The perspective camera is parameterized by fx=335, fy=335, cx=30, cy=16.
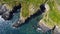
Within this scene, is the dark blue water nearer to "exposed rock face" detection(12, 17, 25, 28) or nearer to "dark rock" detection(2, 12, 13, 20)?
"exposed rock face" detection(12, 17, 25, 28)

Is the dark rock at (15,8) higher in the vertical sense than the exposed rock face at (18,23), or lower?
higher

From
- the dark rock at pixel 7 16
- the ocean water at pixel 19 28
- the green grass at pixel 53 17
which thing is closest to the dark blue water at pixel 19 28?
the ocean water at pixel 19 28

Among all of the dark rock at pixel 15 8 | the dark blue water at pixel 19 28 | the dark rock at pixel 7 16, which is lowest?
the dark blue water at pixel 19 28

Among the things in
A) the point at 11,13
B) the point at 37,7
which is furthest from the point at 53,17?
the point at 11,13

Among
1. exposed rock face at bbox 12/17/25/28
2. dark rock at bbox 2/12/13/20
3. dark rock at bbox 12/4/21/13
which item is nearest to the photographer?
exposed rock face at bbox 12/17/25/28

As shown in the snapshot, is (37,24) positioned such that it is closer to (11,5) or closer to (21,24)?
(21,24)

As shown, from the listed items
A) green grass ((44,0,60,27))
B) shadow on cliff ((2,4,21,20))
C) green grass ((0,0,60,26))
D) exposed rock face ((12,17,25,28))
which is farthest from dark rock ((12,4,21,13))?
green grass ((44,0,60,27))

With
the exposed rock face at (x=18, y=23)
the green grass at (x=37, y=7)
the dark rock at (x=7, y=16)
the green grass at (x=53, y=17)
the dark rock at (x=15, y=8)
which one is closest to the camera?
the green grass at (x=53, y=17)

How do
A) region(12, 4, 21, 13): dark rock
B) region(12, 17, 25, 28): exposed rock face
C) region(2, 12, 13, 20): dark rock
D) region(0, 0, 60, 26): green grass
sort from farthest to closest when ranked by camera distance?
region(12, 4, 21, 13): dark rock → region(2, 12, 13, 20): dark rock → region(12, 17, 25, 28): exposed rock face → region(0, 0, 60, 26): green grass

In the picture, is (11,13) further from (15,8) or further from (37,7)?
(37,7)

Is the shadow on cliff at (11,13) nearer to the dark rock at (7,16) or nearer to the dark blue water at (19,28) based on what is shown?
the dark rock at (7,16)

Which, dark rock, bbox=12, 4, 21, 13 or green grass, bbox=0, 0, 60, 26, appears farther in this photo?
dark rock, bbox=12, 4, 21, 13

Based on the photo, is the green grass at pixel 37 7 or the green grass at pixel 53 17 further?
the green grass at pixel 37 7
